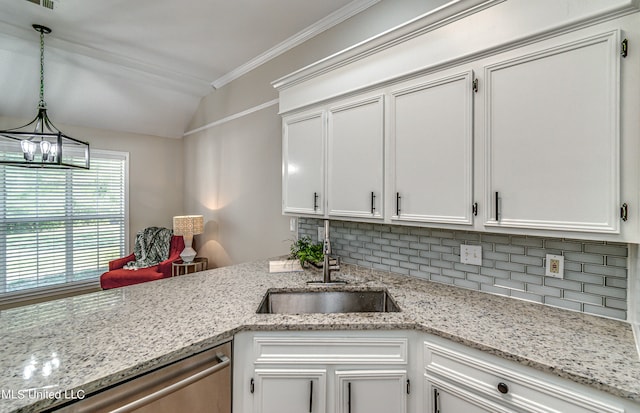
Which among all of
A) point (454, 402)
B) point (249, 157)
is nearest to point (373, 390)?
point (454, 402)

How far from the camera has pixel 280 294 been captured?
1821 millimetres

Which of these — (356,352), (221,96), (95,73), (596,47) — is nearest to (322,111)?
(596,47)

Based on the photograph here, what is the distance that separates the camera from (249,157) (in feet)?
11.2

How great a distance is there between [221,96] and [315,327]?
3.55 m

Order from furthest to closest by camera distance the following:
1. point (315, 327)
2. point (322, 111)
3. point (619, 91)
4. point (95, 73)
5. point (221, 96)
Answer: point (221, 96), point (95, 73), point (322, 111), point (315, 327), point (619, 91)

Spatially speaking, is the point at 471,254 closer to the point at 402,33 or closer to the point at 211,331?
the point at 402,33

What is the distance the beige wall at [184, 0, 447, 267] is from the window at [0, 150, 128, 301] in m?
1.16

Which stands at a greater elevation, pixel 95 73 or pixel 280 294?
pixel 95 73

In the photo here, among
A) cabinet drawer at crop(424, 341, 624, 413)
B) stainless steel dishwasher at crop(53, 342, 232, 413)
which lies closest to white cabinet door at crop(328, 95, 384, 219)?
cabinet drawer at crop(424, 341, 624, 413)

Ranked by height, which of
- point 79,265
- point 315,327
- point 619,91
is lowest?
point 79,265

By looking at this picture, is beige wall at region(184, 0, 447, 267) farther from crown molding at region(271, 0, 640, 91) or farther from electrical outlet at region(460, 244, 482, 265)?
electrical outlet at region(460, 244, 482, 265)

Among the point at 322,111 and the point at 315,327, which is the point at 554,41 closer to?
the point at 322,111

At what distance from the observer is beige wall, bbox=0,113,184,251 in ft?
14.2

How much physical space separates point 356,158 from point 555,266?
1.22 meters
